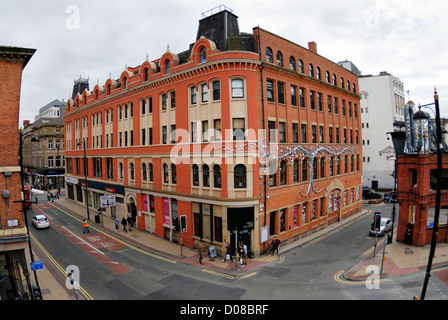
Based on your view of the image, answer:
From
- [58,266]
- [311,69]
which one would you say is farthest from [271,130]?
[58,266]

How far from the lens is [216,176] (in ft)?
76.1

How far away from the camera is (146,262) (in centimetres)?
2130

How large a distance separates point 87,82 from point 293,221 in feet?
158

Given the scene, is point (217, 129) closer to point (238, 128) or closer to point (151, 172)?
point (238, 128)

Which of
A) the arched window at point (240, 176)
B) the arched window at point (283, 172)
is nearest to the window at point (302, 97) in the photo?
the arched window at point (283, 172)

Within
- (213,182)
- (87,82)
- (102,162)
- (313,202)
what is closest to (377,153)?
(313,202)

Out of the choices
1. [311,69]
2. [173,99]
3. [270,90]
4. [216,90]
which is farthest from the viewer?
[311,69]

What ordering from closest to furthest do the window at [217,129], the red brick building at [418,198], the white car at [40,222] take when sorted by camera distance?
the window at [217,129] < the red brick building at [418,198] < the white car at [40,222]

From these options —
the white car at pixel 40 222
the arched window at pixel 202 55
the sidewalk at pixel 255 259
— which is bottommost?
the sidewalk at pixel 255 259

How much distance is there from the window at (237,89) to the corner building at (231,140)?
86 mm

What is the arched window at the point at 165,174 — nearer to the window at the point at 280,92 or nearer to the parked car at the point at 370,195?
the window at the point at 280,92

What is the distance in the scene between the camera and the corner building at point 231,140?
73.3 feet

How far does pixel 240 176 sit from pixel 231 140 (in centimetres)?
309
